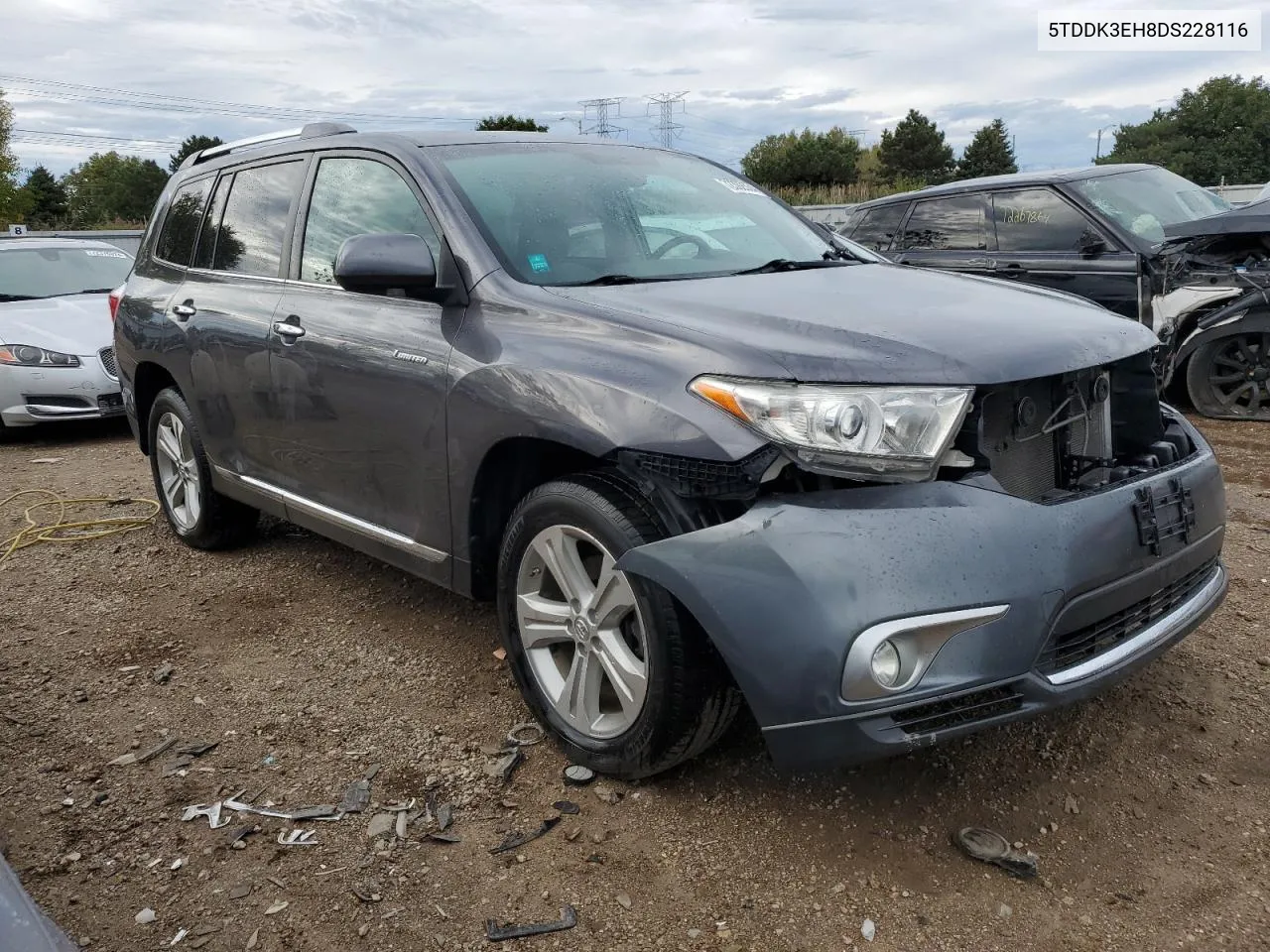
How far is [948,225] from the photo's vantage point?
809 centimetres

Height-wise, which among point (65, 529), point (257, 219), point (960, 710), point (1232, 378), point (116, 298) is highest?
point (257, 219)

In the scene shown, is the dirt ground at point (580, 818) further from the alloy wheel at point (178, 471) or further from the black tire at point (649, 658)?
the alloy wheel at point (178, 471)

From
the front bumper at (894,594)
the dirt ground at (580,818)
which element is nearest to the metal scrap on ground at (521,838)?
the dirt ground at (580,818)

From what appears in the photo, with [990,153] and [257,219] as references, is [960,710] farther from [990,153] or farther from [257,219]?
[990,153]

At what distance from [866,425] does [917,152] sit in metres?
67.2

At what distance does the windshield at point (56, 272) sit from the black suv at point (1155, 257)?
750cm

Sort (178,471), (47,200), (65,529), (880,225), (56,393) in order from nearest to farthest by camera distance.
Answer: (178,471) → (65,529) → (56,393) → (880,225) → (47,200)

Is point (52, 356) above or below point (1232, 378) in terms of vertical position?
above

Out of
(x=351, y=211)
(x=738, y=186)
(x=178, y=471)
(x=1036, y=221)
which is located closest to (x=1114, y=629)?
(x=738, y=186)

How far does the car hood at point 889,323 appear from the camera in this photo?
238cm

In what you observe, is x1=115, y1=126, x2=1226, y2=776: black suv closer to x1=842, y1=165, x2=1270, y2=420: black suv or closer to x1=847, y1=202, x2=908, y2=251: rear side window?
x1=842, y1=165, x2=1270, y2=420: black suv

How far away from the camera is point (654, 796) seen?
2793 millimetres

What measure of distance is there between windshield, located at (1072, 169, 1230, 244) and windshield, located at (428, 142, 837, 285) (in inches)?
172

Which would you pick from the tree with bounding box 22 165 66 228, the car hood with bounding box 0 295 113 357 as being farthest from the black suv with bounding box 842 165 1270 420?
the tree with bounding box 22 165 66 228
